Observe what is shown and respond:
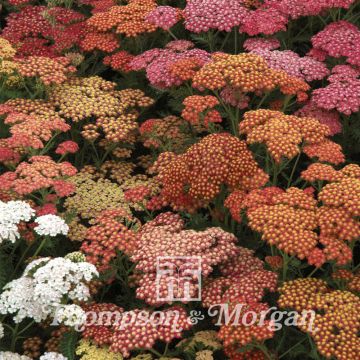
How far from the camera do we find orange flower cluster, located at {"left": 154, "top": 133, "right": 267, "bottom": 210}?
19.1 ft

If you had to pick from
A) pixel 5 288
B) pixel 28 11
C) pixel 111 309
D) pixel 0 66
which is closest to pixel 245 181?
pixel 111 309

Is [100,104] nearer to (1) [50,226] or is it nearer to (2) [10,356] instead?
(1) [50,226]

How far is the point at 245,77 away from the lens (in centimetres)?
651

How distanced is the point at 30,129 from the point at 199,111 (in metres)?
1.68

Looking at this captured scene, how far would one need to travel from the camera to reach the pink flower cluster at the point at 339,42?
23.6 ft

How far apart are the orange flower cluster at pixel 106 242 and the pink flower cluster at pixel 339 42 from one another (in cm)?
318

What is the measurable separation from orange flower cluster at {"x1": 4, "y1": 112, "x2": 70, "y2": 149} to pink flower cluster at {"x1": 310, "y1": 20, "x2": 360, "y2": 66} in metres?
3.02

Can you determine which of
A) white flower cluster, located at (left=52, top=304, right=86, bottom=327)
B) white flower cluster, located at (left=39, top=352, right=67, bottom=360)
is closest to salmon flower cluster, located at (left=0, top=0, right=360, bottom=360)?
white flower cluster, located at (left=52, top=304, right=86, bottom=327)

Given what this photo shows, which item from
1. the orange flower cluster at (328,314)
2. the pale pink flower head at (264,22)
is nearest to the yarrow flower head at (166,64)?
the pale pink flower head at (264,22)

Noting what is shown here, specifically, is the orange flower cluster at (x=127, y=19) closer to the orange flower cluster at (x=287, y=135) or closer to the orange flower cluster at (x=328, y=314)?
the orange flower cluster at (x=287, y=135)

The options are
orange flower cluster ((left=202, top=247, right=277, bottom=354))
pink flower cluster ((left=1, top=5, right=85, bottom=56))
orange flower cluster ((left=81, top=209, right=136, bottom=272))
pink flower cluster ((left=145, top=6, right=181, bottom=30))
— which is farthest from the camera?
pink flower cluster ((left=1, top=5, right=85, bottom=56))

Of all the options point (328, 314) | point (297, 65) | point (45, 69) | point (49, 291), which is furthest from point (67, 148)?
point (328, 314)

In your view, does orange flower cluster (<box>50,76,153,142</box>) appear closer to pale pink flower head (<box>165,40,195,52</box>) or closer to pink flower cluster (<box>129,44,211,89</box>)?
pink flower cluster (<box>129,44,211,89</box>)

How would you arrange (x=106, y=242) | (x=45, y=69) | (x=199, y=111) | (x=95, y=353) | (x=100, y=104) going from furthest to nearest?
(x=45, y=69)
(x=100, y=104)
(x=199, y=111)
(x=106, y=242)
(x=95, y=353)
